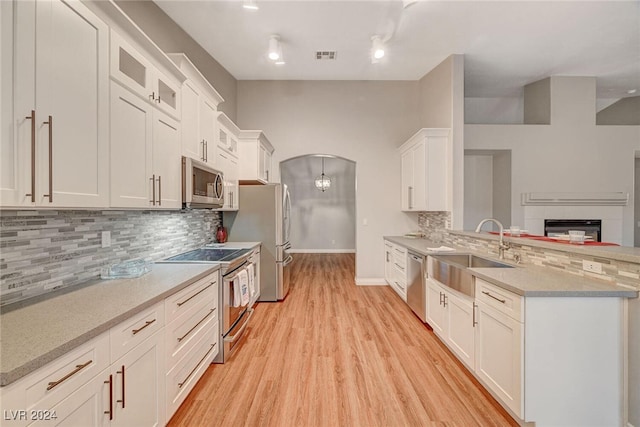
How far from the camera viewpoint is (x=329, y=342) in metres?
2.74

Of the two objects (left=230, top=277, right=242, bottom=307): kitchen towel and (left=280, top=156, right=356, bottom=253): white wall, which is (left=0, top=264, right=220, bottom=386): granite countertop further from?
(left=280, top=156, right=356, bottom=253): white wall

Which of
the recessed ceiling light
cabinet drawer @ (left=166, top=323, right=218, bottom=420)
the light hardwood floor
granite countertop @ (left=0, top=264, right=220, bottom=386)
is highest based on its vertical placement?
the recessed ceiling light

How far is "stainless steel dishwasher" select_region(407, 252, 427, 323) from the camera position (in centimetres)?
310

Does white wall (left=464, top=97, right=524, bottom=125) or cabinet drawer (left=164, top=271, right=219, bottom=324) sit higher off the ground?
white wall (left=464, top=97, right=524, bottom=125)

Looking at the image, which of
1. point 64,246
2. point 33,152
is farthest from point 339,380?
point 33,152

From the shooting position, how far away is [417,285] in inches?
129

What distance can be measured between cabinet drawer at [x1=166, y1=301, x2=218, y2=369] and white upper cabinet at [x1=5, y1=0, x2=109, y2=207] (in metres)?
0.88

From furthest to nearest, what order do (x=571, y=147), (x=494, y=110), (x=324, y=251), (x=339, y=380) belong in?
(x=324, y=251), (x=494, y=110), (x=571, y=147), (x=339, y=380)

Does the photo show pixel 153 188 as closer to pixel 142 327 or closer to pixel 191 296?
pixel 191 296

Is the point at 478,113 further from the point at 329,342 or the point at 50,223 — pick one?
the point at 50,223

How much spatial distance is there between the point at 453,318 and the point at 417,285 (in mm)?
855

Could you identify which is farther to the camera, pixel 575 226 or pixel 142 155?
pixel 575 226

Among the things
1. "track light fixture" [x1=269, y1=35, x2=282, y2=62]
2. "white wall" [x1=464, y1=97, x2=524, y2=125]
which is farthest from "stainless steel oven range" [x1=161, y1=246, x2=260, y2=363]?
"white wall" [x1=464, y1=97, x2=524, y2=125]

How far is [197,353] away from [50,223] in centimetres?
127
